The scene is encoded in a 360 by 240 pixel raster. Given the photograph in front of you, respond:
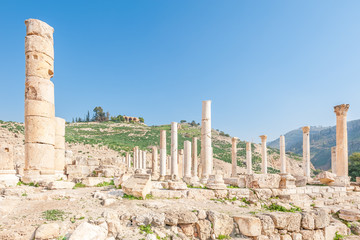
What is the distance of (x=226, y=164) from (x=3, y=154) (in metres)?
45.7

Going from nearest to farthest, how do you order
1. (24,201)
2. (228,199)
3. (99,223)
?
1. (99,223)
2. (24,201)
3. (228,199)

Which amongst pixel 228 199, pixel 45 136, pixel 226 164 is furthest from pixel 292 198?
pixel 226 164

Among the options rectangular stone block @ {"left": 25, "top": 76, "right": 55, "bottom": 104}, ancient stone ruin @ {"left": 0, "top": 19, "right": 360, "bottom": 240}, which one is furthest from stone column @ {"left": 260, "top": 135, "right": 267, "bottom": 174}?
rectangular stone block @ {"left": 25, "top": 76, "right": 55, "bottom": 104}

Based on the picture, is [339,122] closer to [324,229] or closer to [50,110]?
[324,229]

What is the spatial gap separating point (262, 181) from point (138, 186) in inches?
242

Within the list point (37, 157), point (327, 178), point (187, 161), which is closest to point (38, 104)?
point (37, 157)

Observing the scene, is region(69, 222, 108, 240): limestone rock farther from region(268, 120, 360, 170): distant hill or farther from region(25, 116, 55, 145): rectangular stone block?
region(268, 120, 360, 170): distant hill

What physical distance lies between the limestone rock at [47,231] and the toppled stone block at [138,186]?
10.8 ft

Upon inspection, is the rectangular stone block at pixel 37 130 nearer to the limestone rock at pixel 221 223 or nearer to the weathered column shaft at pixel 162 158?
the limestone rock at pixel 221 223

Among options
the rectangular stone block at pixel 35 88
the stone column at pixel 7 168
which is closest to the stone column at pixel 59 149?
the stone column at pixel 7 168

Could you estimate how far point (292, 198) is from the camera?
11.5 m

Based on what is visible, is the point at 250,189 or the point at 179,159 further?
the point at 179,159

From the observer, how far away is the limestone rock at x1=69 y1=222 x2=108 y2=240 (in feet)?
17.2

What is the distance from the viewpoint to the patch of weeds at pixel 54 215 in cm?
608
